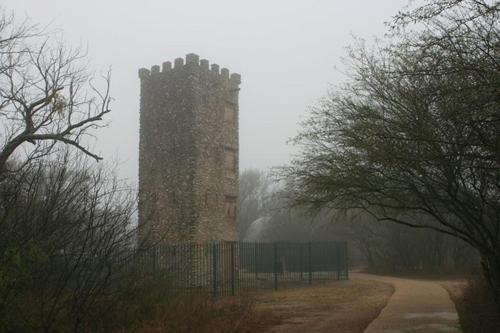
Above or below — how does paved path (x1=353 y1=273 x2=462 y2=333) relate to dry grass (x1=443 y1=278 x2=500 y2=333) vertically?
below

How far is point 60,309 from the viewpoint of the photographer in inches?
314

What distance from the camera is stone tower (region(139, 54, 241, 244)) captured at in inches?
1192

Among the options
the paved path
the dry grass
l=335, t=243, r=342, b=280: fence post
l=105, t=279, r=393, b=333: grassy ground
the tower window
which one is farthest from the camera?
the tower window

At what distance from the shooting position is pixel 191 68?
102 feet

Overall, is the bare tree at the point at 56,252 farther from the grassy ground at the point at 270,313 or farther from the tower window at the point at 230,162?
the tower window at the point at 230,162

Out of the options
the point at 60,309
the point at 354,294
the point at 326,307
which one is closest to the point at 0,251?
the point at 60,309

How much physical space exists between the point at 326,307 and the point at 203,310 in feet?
22.8

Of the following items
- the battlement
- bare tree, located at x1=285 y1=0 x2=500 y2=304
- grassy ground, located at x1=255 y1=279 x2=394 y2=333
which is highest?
the battlement

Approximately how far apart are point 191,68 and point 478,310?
20.8 metres

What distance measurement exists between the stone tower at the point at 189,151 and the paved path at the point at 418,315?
1260cm

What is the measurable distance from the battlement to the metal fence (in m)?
9.89

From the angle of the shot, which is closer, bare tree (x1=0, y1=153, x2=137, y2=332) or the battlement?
bare tree (x1=0, y1=153, x2=137, y2=332)

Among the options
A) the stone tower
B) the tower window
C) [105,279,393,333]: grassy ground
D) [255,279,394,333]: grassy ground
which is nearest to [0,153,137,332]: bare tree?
[105,279,393,333]: grassy ground

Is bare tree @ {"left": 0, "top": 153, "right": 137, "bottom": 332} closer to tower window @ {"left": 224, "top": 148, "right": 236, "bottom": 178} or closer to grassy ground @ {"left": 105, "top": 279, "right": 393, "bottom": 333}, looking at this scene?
grassy ground @ {"left": 105, "top": 279, "right": 393, "bottom": 333}
